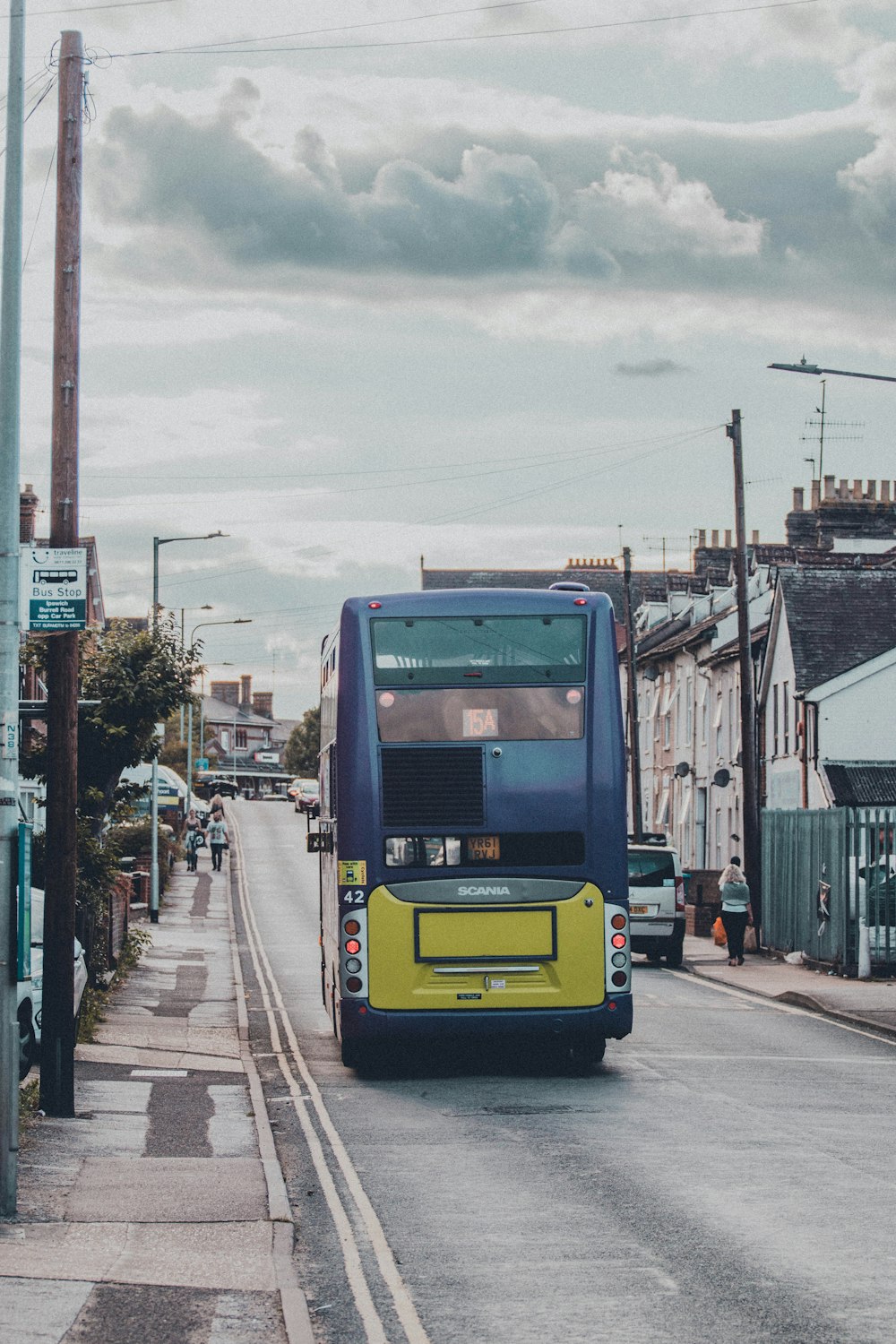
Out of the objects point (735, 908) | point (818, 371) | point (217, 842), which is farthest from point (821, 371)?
point (217, 842)

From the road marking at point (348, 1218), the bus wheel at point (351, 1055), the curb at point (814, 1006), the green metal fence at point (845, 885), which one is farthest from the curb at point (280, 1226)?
the green metal fence at point (845, 885)

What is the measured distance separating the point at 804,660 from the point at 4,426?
36.6 m

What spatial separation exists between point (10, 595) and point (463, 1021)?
690cm

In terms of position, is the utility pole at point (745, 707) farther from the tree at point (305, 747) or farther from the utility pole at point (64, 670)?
the tree at point (305, 747)

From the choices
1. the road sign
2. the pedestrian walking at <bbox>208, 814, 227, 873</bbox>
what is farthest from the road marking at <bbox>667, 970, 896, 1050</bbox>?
the pedestrian walking at <bbox>208, 814, 227, 873</bbox>

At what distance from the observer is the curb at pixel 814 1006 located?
71.7ft

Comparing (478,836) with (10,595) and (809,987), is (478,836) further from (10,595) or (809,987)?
(809,987)

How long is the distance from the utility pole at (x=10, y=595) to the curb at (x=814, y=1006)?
1311 cm

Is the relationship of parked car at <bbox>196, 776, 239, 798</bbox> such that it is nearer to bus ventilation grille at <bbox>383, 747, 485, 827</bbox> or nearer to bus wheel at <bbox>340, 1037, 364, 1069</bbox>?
bus wheel at <bbox>340, 1037, 364, 1069</bbox>

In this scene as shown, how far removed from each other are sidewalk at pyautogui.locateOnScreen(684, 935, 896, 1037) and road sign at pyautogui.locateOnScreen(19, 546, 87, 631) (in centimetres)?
1177

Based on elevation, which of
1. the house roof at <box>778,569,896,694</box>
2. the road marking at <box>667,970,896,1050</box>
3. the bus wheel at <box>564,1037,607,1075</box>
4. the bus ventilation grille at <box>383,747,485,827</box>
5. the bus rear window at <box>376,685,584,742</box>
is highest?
the house roof at <box>778,569,896,694</box>

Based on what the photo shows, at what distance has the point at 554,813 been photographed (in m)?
16.5

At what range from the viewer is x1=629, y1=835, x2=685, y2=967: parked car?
1260 inches

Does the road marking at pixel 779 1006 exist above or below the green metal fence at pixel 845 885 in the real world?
below
